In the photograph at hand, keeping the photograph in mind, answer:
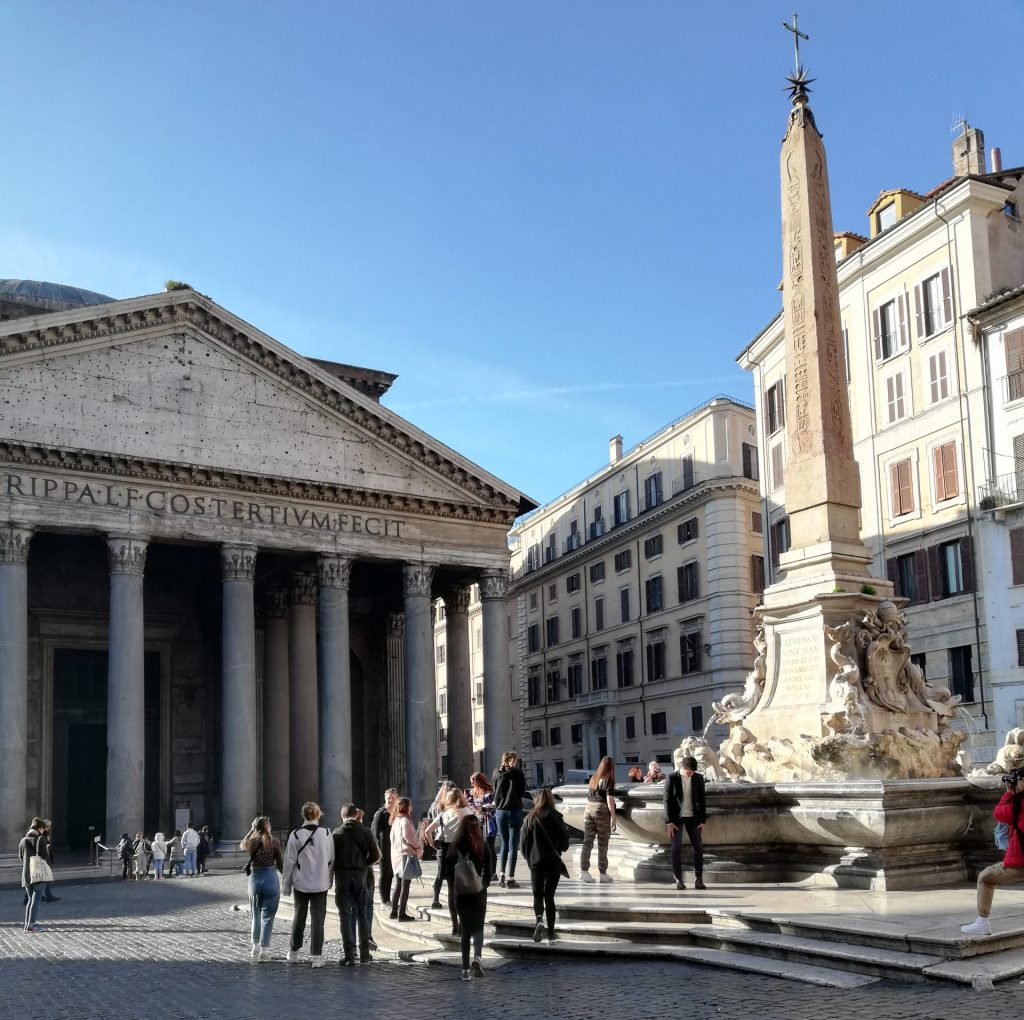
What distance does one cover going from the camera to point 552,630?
5238 cm

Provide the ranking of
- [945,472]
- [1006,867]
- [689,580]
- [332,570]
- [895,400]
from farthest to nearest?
1. [689,580]
2. [332,570]
3. [895,400]
4. [945,472]
5. [1006,867]

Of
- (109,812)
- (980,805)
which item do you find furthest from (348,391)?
(980,805)

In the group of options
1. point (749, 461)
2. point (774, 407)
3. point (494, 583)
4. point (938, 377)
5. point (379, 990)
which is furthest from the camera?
point (749, 461)

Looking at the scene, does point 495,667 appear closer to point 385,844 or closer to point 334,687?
point 334,687

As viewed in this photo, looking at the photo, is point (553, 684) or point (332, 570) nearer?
point (332, 570)

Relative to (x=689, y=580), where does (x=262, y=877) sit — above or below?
below

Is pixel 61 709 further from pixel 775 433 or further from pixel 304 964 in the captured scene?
pixel 304 964

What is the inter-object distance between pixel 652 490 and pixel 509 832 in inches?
1249

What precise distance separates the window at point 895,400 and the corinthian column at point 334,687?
13.5 metres

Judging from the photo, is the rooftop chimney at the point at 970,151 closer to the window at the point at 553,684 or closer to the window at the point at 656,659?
the window at the point at 656,659

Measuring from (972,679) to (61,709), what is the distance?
22842 mm

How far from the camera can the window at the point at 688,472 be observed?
4156 cm

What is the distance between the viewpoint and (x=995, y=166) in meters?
31.6

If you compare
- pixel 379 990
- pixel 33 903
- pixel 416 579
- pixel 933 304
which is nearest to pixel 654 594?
pixel 416 579
